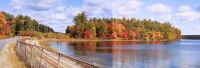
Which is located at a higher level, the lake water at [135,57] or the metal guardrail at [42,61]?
the metal guardrail at [42,61]

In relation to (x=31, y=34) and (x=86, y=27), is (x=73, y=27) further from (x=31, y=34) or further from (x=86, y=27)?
(x=31, y=34)

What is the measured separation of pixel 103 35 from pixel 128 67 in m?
155

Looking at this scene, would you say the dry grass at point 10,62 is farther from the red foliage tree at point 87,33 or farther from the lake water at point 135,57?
the red foliage tree at point 87,33

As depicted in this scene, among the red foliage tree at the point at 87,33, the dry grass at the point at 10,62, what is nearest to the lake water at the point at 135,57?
the dry grass at the point at 10,62

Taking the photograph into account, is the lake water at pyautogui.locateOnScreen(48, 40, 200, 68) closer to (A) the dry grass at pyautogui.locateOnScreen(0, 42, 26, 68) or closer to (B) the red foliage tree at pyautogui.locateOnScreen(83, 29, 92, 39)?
(A) the dry grass at pyautogui.locateOnScreen(0, 42, 26, 68)

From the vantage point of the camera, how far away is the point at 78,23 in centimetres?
19812

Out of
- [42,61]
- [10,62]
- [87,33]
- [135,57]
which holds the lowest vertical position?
[135,57]

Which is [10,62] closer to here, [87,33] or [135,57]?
[135,57]

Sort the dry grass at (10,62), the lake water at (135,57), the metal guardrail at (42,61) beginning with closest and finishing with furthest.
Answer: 1. the metal guardrail at (42,61)
2. the dry grass at (10,62)
3. the lake water at (135,57)

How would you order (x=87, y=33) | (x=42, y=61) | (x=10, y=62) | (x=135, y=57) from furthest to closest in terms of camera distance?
(x=87, y=33) → (x=135, y=57) → (x=10, y=62) → (x=42, y=61)

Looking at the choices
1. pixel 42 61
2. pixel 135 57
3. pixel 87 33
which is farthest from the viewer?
pixel 87 33

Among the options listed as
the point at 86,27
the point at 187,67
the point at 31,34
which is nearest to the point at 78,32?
the point at 86,27

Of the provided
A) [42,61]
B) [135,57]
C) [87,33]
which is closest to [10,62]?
[42,61]

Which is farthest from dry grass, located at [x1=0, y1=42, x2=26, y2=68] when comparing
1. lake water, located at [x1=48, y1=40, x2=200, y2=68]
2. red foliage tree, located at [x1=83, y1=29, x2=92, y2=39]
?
red foliage tree, located at [x1=83, y1=29, x2=92, y2=39]
